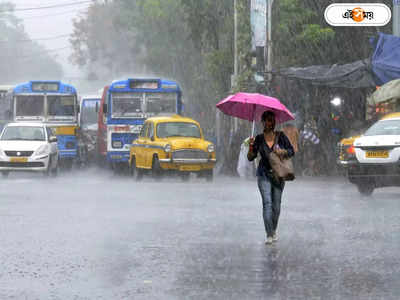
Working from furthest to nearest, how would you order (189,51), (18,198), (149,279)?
(189,51)
(18,198)
(149,279)

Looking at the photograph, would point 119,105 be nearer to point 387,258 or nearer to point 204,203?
point 204,203

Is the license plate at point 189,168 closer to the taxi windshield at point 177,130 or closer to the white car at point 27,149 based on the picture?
the taxi windshield at point 177,130

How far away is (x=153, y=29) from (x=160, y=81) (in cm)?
2860

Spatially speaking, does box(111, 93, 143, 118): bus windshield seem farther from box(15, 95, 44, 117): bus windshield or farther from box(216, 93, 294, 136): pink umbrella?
box(216, 93, 294, 136): pink umbrella

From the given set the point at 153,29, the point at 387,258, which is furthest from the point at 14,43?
the point at 387,258

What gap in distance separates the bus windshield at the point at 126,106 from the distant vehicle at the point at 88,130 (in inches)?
239

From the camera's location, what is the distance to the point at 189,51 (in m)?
60.3

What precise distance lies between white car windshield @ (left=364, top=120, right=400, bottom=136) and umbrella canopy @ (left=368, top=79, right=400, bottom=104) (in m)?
4.94

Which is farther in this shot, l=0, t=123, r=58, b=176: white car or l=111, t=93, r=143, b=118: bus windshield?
l=111, t=93, r=143, b=118: bus windshield

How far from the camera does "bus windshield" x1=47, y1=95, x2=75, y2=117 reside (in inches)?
1465

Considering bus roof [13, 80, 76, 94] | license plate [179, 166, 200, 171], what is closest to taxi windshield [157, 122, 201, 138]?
license plate [179, 166, 200, 171]

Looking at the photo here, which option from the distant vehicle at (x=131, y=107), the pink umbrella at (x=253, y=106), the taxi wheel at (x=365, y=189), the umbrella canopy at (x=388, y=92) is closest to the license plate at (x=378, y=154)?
the taxi wheel at (x=365, y=189)

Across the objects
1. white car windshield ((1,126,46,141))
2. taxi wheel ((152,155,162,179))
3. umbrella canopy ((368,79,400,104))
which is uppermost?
umbrella canopy ((368,79,400,104))

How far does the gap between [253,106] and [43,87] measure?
2350 cm
